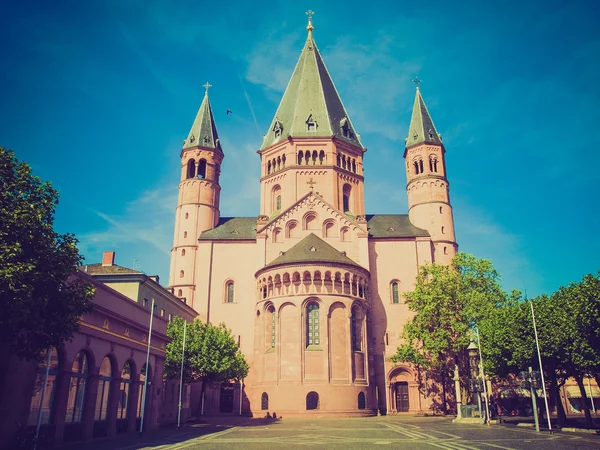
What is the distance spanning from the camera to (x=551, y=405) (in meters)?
A: 52.3

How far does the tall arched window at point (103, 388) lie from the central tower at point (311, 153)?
36.4 metres

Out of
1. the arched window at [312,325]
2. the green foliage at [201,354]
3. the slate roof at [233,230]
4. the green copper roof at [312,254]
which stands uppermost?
the slate roof at [233,230]

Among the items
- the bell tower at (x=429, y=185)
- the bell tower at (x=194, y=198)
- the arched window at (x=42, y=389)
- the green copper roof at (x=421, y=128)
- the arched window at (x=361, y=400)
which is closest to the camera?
the arched window at (x=42, y=389)

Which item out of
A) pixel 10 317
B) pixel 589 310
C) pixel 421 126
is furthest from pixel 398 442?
pixel 421 126

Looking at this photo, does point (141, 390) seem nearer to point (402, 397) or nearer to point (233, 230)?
point (402, 397)

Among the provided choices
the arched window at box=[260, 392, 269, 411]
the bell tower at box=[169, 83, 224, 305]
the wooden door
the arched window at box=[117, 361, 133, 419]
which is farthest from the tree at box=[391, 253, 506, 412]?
the arched window at box=[117, 361, 133, 419]

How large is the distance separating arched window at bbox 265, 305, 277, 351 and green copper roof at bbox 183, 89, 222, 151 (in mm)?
24908

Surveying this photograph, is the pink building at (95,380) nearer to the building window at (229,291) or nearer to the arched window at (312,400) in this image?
the arched window at (312,400)

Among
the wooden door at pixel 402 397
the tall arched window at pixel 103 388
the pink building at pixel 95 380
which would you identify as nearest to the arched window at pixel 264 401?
the wooden door at pixel 402 397

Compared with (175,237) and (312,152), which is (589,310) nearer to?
(312,152)

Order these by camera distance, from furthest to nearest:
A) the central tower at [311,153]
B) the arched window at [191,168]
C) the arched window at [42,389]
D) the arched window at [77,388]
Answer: the arched window at [191,168] < the central tower at [311,153] < the arched window at [77,388] < the arched window at [42,389]

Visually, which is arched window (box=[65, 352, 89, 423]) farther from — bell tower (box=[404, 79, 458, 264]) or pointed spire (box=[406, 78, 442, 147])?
pointed spire (box=[406, 78, 442, 147])

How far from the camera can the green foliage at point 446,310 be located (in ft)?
153

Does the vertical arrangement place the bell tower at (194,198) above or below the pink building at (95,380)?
above
